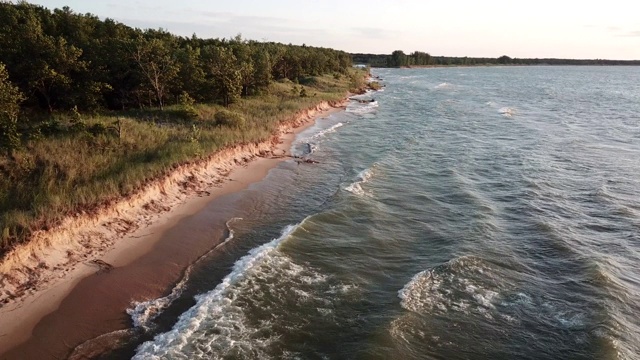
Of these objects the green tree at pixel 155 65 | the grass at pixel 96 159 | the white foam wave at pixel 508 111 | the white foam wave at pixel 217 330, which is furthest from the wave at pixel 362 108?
the white foam wave at pixel 217 330

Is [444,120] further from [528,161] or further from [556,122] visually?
[528,161]

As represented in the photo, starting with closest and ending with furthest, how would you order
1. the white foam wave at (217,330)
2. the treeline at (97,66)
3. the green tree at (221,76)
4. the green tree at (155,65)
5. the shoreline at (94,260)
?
the white foam wave at (217,330) → the shoreline at (94,260) → the treeline at (97,66) → the green tree at (155,65) → the green tree at (221,76)

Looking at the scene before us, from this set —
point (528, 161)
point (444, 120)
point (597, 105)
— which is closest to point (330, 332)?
point (528, 161)

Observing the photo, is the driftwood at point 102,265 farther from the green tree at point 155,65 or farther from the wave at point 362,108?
the wave at point 362,108

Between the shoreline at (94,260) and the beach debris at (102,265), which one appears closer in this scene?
the shoreline at (94,260)

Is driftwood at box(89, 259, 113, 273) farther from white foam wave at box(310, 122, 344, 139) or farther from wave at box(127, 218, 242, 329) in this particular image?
white foam wave at box(310, 122, 344, 139)

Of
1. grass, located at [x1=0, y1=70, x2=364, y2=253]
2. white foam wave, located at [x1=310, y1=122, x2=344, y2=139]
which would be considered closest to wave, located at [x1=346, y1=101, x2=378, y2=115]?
white foam wave, located at [x1=310, y1=122, x2=344, y2=139]

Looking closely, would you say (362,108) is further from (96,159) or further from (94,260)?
(94,260)
